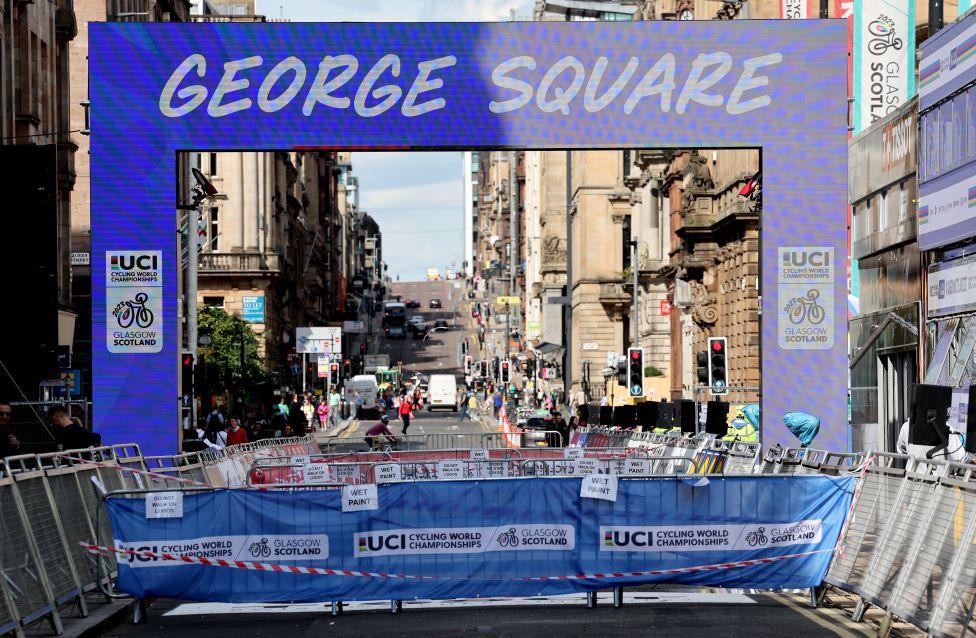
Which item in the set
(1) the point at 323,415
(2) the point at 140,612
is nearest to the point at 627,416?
(1) the point at 323,415

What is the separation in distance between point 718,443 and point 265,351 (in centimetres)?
6149

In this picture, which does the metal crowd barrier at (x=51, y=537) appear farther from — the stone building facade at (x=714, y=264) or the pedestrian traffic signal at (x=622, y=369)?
the pedestrian traffic signal at (x=622, y=369)

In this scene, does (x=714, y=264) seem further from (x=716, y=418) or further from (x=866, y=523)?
(x=866, y=523)

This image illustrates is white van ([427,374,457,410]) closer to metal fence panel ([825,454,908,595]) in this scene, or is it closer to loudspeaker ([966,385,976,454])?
loudspeaker ([966,385,976,454])

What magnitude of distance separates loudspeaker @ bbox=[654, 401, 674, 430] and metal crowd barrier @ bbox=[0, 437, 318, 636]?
19271mm

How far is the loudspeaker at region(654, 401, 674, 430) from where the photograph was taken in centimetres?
3425

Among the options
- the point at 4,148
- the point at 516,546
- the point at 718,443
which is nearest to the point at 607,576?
the point at 516,546

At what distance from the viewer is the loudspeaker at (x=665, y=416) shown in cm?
3425

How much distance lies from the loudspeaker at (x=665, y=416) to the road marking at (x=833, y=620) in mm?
19737

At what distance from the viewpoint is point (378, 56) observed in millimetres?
22938

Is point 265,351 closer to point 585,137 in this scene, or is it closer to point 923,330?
point 923,330

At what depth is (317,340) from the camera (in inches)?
3482

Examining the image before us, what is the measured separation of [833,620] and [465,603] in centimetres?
339

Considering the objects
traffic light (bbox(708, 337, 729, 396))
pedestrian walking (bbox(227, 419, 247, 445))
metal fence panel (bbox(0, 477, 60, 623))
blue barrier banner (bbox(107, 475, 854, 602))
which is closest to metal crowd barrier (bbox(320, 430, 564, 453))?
pedestrian walking (bbox(227, 419, 247, 445))
